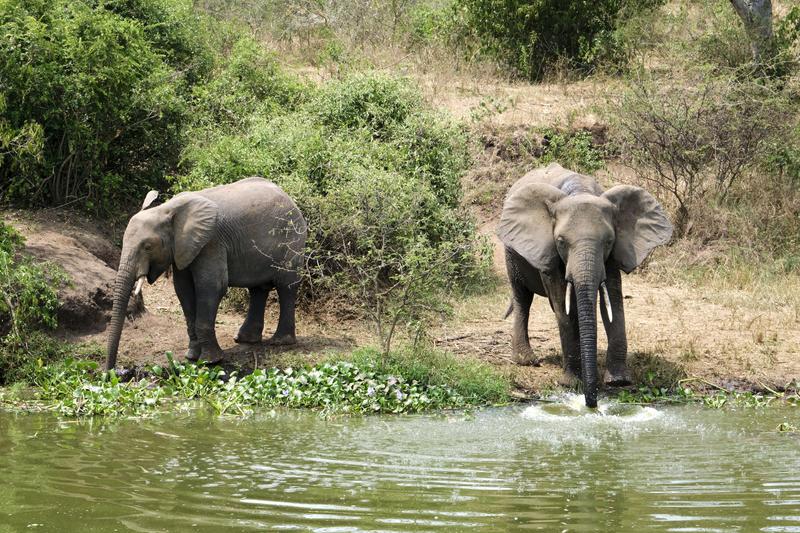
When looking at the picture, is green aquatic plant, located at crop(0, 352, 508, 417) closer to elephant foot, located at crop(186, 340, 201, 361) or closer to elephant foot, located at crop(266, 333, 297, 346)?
elephant foot, located at crop(186, 340, 201, 361)

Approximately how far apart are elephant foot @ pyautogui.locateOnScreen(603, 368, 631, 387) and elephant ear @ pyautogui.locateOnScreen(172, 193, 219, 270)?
4500 mm

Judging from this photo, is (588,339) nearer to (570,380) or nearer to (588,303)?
(588,303)

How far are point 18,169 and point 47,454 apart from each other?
7.84 meters

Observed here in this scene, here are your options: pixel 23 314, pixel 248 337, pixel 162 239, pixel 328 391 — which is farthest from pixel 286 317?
pixel 23 314

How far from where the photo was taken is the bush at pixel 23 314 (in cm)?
1282

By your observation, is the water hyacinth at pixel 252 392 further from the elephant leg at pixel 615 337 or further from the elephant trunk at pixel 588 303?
the elephant leg at pixel 615 337

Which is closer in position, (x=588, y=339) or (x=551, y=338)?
(x=588, y=339)

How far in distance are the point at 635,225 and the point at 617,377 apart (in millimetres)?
1573

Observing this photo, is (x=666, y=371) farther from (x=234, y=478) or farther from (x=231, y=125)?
(x=231, y=125)

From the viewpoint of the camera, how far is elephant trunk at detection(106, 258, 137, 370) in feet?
→ 39.9

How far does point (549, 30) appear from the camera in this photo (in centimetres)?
2339

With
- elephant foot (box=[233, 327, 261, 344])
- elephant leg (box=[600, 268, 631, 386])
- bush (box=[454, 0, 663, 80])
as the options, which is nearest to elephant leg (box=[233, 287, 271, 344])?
elephant foot (box=[233, 327, 261, 344])

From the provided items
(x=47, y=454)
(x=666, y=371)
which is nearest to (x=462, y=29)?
(x=666, y=371)

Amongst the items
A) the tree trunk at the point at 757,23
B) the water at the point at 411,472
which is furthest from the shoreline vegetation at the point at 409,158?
the water at the point at 411,472
